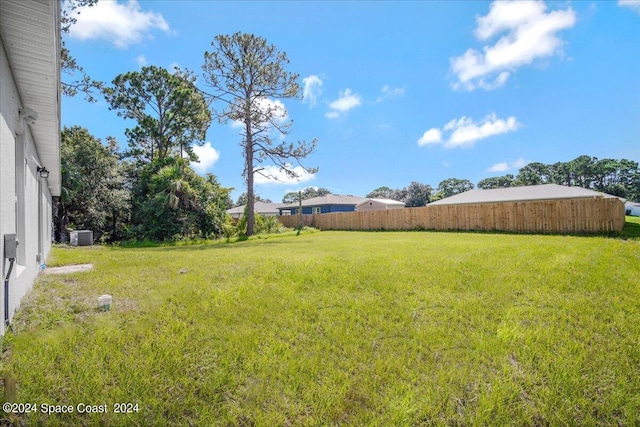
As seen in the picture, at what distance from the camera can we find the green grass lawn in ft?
8.54

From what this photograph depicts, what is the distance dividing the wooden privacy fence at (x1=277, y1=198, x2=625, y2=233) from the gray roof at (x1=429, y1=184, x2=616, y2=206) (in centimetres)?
753

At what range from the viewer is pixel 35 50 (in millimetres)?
3512

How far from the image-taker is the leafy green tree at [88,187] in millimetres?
16812

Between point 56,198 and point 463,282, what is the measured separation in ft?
65.9

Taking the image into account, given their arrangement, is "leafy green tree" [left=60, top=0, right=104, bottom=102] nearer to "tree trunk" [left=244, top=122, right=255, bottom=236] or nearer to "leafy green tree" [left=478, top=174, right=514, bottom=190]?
"tree trunk" [left=244, top=122, right=255, bottom=236]

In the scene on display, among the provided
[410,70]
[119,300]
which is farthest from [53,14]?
[410,70]

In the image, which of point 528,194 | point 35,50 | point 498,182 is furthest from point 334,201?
point 498,182

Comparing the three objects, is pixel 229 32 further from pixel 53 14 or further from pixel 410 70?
pixel 53 14

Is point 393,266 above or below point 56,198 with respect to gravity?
below

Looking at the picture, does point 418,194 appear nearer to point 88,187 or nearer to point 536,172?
point 536,172

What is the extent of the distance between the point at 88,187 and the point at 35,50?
1775cm

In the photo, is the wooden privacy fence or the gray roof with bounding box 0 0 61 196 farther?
the wooden privacy fence

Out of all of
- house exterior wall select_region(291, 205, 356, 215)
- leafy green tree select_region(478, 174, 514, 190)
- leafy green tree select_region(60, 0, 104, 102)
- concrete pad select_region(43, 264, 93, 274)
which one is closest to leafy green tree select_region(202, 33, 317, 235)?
leafy green tree select_region(60, 0, 104, 102)

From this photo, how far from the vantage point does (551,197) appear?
2120 centimetres
